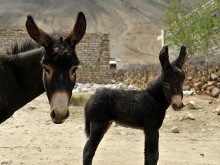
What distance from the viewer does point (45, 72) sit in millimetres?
3062

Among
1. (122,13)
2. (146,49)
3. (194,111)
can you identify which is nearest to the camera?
(194,111)

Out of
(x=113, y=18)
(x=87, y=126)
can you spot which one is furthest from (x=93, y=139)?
(x=113, y=18)

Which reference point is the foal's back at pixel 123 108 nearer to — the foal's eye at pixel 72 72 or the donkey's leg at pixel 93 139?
the donkey's leg at pixel 93 139

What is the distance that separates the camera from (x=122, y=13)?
74375 mm

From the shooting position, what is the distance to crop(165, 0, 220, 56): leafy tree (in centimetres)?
1719

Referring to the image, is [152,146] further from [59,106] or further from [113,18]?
[113,18]

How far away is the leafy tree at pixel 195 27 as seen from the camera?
1719 centimetres

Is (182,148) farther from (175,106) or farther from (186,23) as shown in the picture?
(186,23)

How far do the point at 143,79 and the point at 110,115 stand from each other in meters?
13.3

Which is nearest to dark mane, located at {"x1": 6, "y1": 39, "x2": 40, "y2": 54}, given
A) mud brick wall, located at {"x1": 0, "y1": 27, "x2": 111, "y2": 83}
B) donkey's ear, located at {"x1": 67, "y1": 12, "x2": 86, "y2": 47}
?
donkey's ear, located at {"x1": 67, "y1": 12, "x2": 86, "y2": 47}

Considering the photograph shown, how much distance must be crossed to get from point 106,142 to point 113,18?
65504 millimetres

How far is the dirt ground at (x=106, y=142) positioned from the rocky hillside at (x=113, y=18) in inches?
1895

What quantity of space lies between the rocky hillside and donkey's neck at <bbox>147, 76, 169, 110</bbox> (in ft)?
171

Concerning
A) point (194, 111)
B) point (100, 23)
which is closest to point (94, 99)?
point (194, 111)
